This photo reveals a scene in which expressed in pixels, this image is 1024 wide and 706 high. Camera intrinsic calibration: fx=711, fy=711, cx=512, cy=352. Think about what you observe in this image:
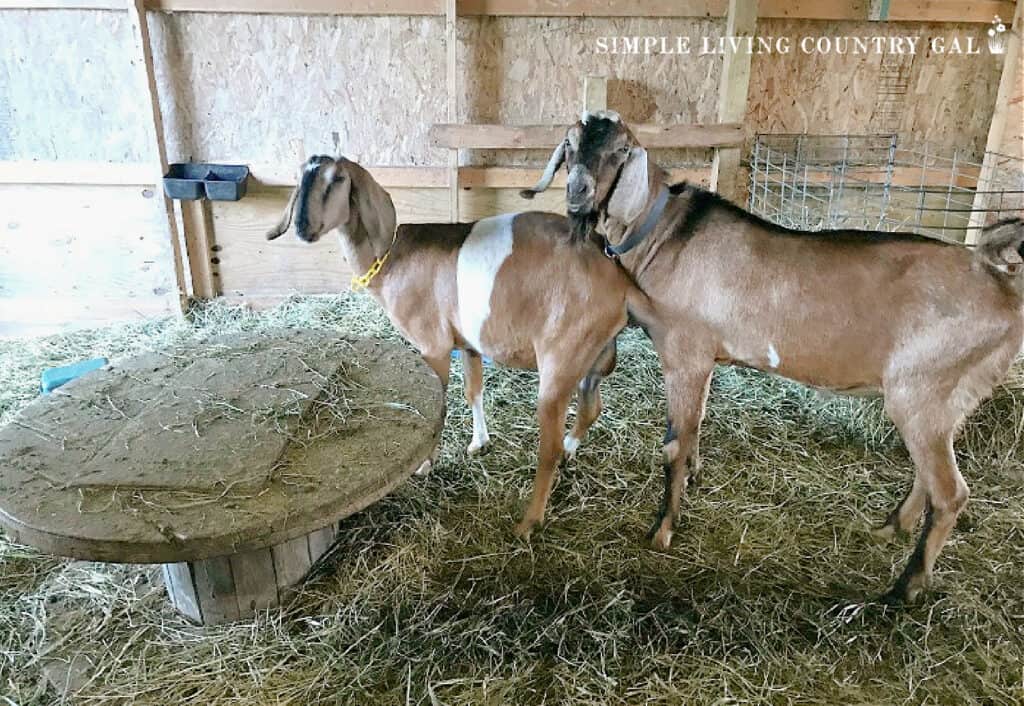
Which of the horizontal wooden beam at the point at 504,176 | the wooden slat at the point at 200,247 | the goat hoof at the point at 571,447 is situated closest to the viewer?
the goat hoof at the point at 571,447

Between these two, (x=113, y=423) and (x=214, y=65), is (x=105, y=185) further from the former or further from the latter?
(x=113, y=423)

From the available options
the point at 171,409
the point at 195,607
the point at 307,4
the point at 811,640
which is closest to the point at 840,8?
the point at 307,4

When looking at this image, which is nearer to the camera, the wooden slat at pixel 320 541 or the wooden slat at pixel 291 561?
the wooden slat at pixel 291 561

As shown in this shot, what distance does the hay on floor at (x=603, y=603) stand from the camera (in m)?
2.34

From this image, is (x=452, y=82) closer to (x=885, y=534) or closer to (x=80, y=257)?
(x=80, y=257)

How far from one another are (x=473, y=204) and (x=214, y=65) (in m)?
2.02

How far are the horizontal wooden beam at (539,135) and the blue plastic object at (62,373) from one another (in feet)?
8.37

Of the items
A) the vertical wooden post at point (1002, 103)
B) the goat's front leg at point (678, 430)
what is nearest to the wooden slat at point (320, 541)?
the goat's front leg at point (678, 430)

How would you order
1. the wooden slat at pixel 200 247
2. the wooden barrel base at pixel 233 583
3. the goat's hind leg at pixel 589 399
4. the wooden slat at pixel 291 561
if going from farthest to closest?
the wooden slat at pixel 200 247 → the goat's hind leg at pixel 589 399 → the wooden slat at pixel 291 561 → the wooden barrel base at pixel 233 583

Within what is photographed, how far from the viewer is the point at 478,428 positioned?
12.3ft

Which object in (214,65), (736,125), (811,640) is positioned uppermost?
(214,65)

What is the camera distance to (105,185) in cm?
502

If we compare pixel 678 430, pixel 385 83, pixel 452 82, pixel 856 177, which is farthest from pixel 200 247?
pixel 856 177

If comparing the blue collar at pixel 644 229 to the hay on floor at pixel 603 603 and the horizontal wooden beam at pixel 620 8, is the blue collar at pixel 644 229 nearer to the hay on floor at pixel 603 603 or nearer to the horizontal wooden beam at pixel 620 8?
the hay on floor at pixel 603 603
